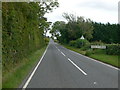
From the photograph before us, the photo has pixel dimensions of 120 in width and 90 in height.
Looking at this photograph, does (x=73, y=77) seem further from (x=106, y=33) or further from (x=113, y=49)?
(x=106, y=33)

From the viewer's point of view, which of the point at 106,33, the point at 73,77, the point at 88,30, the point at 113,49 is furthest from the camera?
the point at 106,33

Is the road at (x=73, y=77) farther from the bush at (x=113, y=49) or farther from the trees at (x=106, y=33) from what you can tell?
the trees at (x=106, y=33)

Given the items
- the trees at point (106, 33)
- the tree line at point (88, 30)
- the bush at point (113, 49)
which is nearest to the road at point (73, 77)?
the bush at point (113, 49)

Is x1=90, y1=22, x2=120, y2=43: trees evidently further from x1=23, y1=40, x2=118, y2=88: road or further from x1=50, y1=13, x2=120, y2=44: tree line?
x1=23, y1=40, x2=118, y2=88: road

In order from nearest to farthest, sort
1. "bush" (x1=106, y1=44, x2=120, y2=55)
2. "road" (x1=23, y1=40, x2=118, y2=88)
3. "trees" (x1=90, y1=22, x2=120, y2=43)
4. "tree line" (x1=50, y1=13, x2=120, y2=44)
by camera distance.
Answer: "road" (x1=23, y1=40, x2=118, y2=88) → "bush" (x1=106, y1=44, x2=120, y2=55) → "tree line" (x1=50, y1=13, x2=120, y2=44) → "trees" (x1=90, y1=22, x2=120, y2=43)

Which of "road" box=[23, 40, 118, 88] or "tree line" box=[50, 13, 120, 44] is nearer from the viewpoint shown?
"road" box=[23, 40, 118, 88]

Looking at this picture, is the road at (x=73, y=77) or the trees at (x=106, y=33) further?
the trees at (x=106, y=33)

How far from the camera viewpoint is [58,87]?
9.33 metres

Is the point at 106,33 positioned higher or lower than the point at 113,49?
higher

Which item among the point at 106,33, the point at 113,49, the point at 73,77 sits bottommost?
the point at 73,77

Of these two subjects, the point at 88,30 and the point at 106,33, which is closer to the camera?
the point at 88,30

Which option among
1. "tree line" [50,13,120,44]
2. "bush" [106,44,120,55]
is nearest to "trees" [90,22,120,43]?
"tree line" [50,13,120,44]

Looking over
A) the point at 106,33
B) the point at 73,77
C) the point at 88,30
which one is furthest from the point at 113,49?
the point at 106,33

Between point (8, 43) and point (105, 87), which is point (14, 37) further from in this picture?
point (105, 87)
